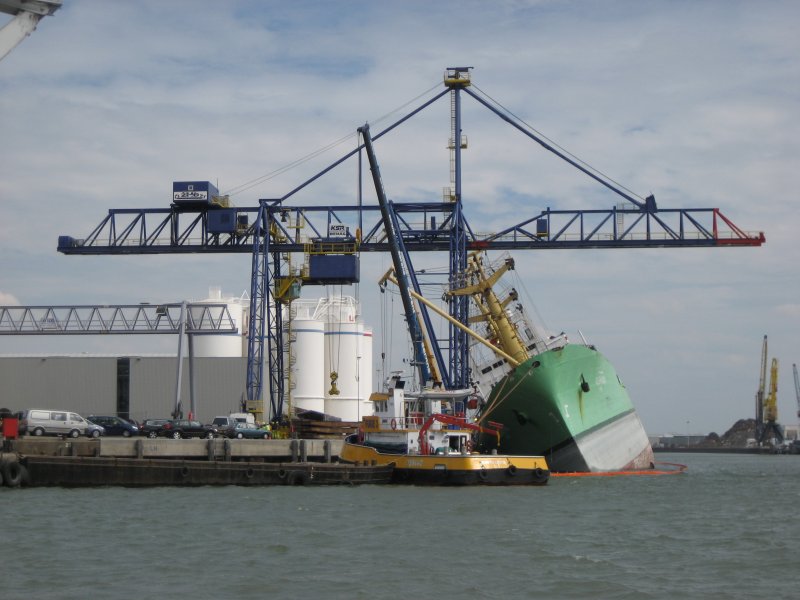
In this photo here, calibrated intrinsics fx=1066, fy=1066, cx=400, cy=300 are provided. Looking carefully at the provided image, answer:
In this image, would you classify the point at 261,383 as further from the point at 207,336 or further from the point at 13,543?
the point at 13,543

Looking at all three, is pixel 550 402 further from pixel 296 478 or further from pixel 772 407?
pixel 772 407

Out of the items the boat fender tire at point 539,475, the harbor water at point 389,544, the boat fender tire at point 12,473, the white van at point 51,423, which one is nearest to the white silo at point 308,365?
the white van at point 51,423

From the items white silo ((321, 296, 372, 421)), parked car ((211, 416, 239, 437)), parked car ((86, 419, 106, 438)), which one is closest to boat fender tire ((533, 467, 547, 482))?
parked car ((211, 416, 239, 437))

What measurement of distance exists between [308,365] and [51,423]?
130 feet

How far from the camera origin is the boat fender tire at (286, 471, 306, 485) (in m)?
50.5

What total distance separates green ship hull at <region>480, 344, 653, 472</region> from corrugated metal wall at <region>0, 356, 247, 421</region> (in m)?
36.1

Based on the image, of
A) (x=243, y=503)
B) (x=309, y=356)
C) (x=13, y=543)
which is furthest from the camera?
(x=309, y=356)

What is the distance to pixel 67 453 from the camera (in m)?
48.7

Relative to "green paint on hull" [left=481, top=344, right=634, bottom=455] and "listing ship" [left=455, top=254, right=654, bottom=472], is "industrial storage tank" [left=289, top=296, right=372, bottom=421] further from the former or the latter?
"green paint on hull" [left=481, top=344, right=634, bottom=455]

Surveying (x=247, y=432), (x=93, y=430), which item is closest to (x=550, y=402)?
(x=247, y=432)

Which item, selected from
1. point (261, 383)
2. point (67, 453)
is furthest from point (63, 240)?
point (67, 453)

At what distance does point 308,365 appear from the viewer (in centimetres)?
9781

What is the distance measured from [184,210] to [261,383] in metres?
14.1

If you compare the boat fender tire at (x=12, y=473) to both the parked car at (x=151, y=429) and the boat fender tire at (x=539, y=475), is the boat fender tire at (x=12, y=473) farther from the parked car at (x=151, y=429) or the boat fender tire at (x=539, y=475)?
the boat fender tire at (x=539, y=475)
